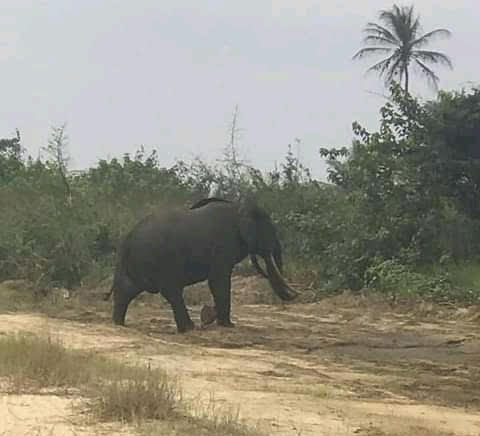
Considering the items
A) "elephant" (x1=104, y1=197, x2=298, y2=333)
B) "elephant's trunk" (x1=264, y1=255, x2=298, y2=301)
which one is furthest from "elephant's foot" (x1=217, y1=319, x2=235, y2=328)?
"elephant's trunk" (x1=264, y1=255, x2=298, y2=301)

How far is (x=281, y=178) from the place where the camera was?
104 ft

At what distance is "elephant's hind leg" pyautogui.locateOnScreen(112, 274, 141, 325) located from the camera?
16.3 meters

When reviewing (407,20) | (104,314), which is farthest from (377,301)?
(407,20)

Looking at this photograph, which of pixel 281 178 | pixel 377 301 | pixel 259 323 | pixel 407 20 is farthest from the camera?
pixel 407 20

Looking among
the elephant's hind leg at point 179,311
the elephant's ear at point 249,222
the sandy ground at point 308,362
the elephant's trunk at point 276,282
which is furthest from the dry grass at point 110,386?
the elephant's trunk at point 276,282

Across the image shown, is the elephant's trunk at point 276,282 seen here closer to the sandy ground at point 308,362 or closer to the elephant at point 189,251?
the elephant at point 189,251

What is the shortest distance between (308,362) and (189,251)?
370 cm

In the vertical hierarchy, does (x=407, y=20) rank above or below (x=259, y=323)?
above

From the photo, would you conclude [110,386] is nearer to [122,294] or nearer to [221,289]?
[221,289]

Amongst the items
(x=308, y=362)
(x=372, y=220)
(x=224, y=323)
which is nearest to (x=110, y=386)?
(x=308, y=362)

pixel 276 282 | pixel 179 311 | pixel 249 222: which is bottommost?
pixel 179 311

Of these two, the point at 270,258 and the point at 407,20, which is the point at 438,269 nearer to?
the point at 270,258

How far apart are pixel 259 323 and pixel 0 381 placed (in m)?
8.61

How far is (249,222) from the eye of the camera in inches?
632
